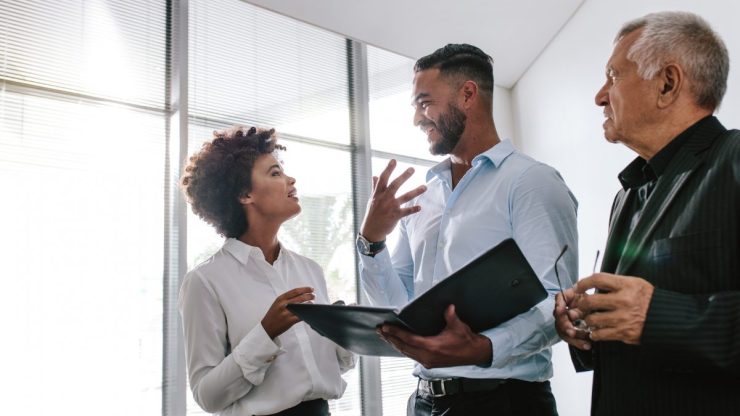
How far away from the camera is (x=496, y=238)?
1.75 meters

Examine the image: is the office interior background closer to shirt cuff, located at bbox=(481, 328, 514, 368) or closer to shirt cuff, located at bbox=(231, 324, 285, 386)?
shirt cuff, located at bbox=(231, 324, 285, 386)

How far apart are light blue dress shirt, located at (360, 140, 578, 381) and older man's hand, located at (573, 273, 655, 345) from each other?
0.34m

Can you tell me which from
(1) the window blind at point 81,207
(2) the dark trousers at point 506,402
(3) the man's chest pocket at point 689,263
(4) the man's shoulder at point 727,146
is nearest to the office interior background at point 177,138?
(1) the window blind at point 81,207

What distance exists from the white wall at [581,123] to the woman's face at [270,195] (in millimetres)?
2937

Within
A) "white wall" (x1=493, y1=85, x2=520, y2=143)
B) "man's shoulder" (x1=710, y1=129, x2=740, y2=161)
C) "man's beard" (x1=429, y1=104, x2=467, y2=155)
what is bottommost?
"man's shoulder" (x1=710, y1=129, x2=740, y2=161)

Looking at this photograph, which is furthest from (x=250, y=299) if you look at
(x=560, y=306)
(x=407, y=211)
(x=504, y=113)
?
(x=504, y=113)

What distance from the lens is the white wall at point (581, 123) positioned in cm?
457

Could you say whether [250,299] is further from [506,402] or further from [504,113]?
[504,113]

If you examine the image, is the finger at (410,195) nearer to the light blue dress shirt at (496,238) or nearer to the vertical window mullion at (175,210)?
the light blue dress shirt at (496,238)

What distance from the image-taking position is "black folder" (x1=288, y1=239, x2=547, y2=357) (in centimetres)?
119

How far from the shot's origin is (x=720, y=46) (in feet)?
4.36

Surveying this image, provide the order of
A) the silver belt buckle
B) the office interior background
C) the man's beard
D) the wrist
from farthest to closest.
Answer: the office interior background
the man's beard
the silver belt buckle
the wrist

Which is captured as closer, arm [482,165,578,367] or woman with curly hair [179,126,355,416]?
arm [482,165,578,367]

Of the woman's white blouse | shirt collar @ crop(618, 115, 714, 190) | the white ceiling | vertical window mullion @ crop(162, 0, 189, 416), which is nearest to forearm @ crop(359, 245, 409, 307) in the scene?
the woman's white blouse
